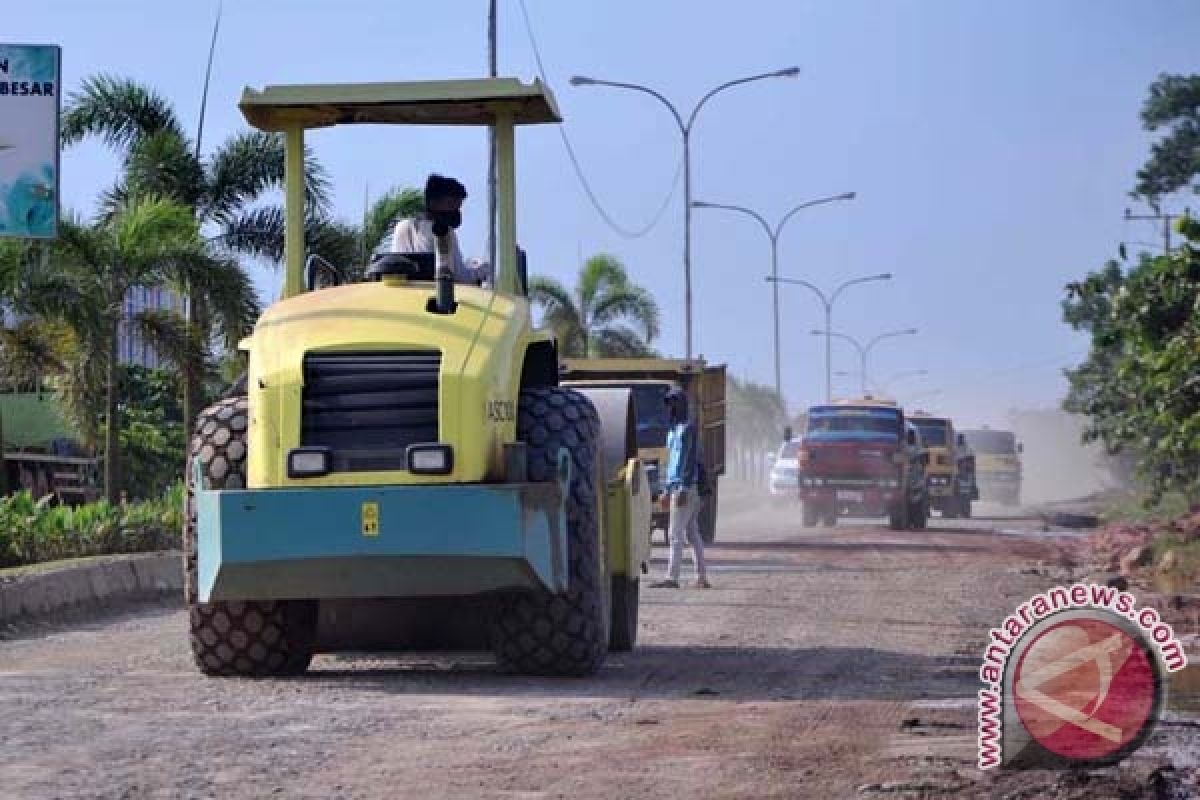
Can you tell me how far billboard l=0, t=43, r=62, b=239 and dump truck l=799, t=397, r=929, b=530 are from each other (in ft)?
66.4

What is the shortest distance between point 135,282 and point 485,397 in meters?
15.4

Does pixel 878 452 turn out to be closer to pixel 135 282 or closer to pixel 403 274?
pixel 135 282

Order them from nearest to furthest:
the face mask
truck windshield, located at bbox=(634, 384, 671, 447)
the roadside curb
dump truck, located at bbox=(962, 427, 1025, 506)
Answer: the face mask → the roadside curb → truck windshield, located at bbox=(634, 384, 671, 447) → dump truck, located at bbox=(962, 427, 1025, 506)

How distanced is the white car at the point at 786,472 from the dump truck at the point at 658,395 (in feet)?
71.7

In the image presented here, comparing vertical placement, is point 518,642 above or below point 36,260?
below

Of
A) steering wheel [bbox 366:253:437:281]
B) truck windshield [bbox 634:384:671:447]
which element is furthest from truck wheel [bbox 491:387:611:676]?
truck windshield [bbox 634:384:671:447]

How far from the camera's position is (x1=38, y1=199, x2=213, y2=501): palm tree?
24.8 m

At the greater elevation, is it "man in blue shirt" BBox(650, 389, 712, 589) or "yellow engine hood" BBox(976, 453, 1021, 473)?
"yellow engine hood" BBox(976, 453, 1021, 473)

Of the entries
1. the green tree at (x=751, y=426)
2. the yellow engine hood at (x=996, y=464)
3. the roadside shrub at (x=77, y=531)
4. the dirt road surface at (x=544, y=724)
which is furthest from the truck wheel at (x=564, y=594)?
the green tree at (x=751, y=426)

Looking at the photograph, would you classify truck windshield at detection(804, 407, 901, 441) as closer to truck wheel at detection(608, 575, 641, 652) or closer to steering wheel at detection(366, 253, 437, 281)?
truck wheel at detection(608, 575, 641, 652)

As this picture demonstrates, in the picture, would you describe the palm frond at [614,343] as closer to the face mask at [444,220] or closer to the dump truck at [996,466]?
the dump truck at [996,466]

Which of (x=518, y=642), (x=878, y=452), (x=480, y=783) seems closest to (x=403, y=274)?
(x=518, y=642)

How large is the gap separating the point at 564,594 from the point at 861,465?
28.1m

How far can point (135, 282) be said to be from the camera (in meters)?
25.4
